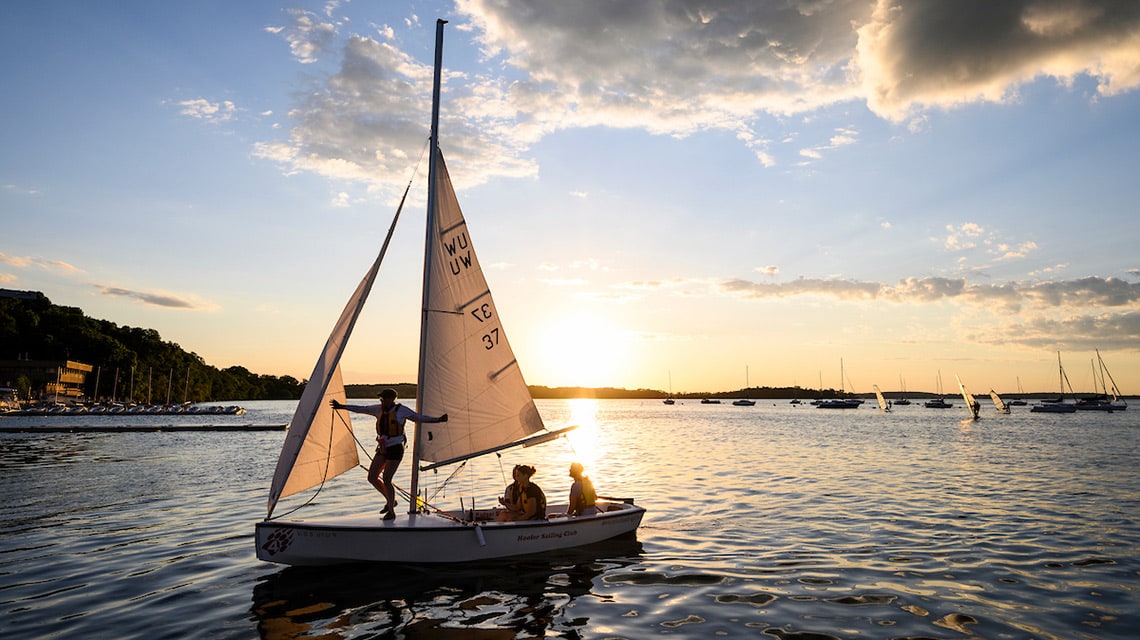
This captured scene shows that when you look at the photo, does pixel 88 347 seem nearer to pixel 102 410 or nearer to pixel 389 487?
pixel 102 410

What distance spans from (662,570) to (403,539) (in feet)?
19.2

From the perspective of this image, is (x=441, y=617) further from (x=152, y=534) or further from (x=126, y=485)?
(x=126, y=485)

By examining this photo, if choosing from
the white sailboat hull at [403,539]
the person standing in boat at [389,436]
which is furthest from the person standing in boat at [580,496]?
the person standing in boat at [389,436]

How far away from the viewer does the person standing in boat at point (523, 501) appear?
1568cm

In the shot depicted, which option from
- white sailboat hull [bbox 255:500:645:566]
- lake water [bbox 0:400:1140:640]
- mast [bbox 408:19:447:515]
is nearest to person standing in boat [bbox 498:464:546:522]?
white sailboat hull [bbox 255:500:645:566]

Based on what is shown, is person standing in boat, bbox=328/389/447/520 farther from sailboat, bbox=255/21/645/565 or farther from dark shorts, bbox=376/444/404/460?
sailboat, bbox=255/21/645/565

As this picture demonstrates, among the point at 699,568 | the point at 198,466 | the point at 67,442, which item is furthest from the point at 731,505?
the point at 67,442

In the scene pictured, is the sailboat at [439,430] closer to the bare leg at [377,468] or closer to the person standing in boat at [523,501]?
the person standing in boat at [523,501]

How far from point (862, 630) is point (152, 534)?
61.3 ft

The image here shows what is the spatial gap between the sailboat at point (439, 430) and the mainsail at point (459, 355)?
25 mm

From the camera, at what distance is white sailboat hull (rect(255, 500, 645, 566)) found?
13320 mm

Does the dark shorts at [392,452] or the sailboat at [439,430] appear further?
the dark shorts at [392,452]

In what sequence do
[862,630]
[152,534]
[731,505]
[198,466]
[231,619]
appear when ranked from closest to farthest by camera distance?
[862,630], [231,619], [152,534], [731,505], [198,466]

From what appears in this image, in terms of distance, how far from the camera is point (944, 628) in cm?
1057
